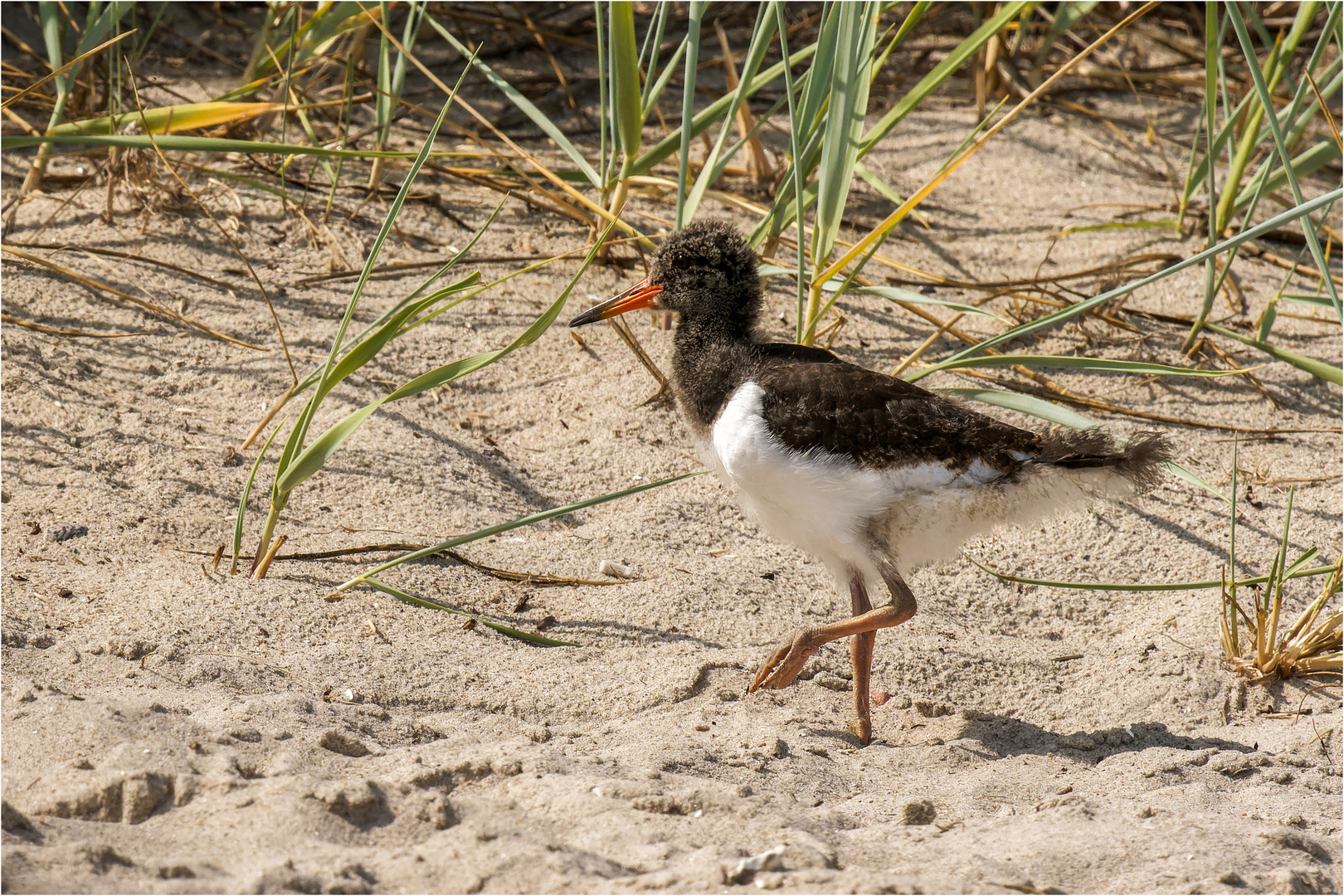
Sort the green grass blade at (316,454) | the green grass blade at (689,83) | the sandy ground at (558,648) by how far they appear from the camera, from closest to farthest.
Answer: the sandy ground at (558,648)
the green grass blade at (316,454)
the green grass blade at (689,83)

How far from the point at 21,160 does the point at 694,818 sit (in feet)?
15.2

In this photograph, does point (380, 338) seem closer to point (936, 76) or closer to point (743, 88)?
point (743, 88)

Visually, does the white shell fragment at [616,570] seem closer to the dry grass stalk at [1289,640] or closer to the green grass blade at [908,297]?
the green grass blade at [908,297]

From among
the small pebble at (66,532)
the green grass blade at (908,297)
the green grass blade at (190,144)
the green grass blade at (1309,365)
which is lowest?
the small pebble at (66,532)

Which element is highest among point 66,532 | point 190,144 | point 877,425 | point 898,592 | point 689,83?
point 689,83

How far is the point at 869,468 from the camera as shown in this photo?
312 cm

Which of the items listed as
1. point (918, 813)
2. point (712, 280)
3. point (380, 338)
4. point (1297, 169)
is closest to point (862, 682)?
point (918, 813)

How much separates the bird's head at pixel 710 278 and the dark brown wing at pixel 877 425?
36 cm

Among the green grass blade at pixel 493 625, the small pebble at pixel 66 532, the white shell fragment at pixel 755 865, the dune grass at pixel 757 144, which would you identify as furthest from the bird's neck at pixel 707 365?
the small pebble at pixel 66 532

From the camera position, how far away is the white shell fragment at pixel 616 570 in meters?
3.80

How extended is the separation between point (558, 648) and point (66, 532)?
60.1 inches

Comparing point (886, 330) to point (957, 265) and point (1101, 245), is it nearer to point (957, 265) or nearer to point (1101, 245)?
point (957, 265)

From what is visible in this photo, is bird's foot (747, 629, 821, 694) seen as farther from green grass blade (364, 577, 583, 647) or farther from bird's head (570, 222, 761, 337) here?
bird's head (570, 222, 761, 337)

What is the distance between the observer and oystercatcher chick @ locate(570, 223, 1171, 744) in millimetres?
3109
